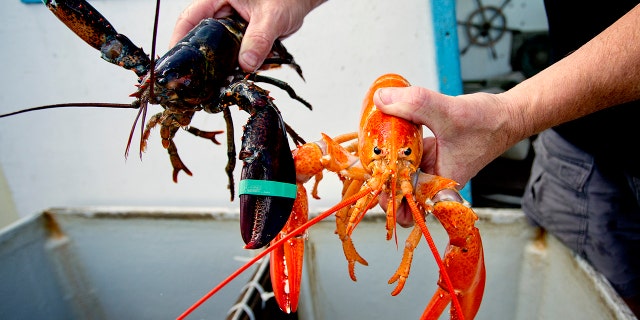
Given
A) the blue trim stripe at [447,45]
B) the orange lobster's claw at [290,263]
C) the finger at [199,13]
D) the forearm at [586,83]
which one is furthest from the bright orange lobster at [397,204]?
the blue trim stripe at [447,45]

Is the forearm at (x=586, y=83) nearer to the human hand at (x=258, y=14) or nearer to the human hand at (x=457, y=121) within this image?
the human hand at (x=457, y=121)

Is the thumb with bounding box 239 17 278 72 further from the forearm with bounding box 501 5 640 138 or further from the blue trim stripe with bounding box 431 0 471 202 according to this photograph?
the blue trim stripe with bounding box 431 0 471 202

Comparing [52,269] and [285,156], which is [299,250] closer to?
[285,156]

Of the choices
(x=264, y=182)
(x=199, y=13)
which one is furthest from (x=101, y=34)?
(x=264, y=182)

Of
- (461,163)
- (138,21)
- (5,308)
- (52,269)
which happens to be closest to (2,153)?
(52,269)

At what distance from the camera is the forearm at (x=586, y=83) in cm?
79

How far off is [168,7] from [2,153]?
3.85 feet

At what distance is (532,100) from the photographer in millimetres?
863

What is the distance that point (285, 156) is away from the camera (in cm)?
77

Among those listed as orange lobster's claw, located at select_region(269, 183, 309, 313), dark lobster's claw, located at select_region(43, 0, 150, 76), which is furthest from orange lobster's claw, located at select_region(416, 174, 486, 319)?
dark lobster's claw, located at select_region(43, 0, 150, 76)

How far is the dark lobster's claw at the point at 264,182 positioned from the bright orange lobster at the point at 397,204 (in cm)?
7

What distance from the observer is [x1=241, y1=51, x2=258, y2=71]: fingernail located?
972mm

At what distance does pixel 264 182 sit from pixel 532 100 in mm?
598

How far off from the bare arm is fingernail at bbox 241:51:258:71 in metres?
0.32
